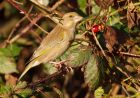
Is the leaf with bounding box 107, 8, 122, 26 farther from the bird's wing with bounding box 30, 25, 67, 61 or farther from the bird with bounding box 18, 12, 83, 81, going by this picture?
the bird's wing with bounding box 30, 25, 67, 61

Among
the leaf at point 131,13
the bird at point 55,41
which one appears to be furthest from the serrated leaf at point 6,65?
the leaf at point 131,13

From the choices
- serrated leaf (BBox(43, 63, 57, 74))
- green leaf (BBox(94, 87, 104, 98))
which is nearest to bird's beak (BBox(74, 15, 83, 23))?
serrated leaf (BBox(43, 63, 57, 74))

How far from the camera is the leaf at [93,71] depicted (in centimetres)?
312

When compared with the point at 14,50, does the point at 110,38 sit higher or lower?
higher

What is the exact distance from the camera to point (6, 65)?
160 inches

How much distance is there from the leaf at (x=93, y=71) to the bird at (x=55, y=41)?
0.96 metres

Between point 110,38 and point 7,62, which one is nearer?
point 110,38

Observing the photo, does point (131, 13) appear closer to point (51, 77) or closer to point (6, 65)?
point (51, 77)

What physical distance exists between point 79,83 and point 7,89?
2565mm

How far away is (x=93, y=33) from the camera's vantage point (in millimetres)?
3334

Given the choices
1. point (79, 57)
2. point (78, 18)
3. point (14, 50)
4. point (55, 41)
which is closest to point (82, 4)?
point (78, 18)

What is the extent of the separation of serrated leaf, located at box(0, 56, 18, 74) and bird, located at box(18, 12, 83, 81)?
0.13 m

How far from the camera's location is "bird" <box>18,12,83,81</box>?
4.17 metres

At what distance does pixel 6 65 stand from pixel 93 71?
117 cm
